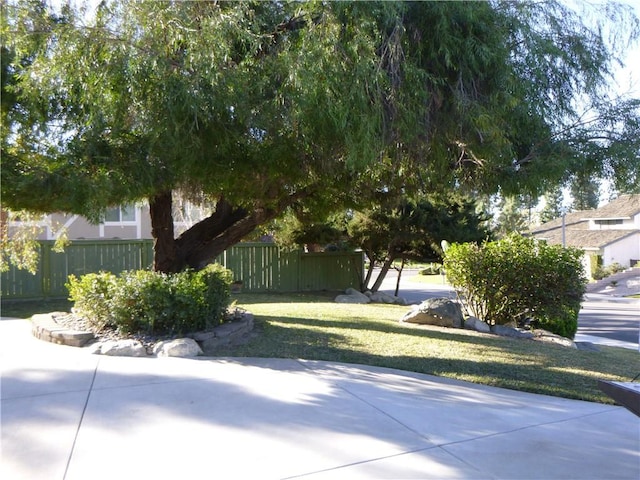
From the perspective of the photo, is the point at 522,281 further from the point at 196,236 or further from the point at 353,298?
the point at 353,298

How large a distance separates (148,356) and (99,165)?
8.64ft

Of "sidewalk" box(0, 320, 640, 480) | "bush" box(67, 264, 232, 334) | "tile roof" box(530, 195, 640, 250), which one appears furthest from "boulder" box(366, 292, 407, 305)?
"tile roof" box(530, 195, 640, 250)

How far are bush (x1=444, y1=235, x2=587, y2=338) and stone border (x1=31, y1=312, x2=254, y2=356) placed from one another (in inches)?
199

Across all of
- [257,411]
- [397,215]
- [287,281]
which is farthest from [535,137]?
[287,281]

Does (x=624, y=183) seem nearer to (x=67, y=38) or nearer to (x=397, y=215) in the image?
(x=67, y=38)

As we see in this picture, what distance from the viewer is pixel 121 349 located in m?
7.25

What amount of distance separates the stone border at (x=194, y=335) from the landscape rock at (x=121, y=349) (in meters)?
0.05

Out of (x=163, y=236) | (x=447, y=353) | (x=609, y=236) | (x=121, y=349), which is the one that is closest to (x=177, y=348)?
(x=121, y=349)

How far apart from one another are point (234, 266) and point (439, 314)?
29.3ft

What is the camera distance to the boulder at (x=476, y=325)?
10883 millimetres

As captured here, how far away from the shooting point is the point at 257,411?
5176 mm

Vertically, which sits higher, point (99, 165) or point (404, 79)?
point (404, 79)

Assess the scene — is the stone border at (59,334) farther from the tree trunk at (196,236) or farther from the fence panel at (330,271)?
the fence panel at (330,271)

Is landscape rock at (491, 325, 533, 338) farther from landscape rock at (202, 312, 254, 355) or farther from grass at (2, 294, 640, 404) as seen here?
landscape rock at (202, 312, 254, 355)
